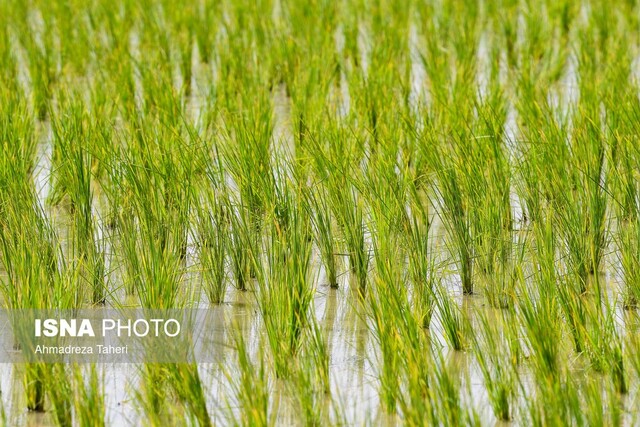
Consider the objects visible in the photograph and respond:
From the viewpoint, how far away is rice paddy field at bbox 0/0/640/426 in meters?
2.99

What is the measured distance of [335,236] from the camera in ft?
13.4

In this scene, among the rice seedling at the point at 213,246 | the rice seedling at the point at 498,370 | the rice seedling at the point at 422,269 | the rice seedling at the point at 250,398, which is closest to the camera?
the rice seedling at the point at 250,398

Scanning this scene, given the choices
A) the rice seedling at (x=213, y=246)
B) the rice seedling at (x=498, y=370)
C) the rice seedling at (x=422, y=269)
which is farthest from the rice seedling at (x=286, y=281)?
the rice seedling at (x=498, y=370)

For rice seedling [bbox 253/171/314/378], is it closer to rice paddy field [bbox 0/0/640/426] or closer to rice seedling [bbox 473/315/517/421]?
rice paddy field [bbox 0/0/640/426]

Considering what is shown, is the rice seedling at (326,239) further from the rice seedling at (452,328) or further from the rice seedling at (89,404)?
the rice seedling at (89,404)

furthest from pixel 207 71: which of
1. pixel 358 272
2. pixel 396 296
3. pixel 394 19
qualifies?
pixel 396 296

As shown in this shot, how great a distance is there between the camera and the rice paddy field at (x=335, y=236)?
2994mm

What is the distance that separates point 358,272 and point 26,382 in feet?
3.82

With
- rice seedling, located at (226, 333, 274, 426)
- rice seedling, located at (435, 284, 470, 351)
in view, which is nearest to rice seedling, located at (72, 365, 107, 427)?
rice seedling, located at (226, 333, 274, 426)

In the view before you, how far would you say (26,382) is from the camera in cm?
298

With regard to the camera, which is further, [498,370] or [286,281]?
[286,281]

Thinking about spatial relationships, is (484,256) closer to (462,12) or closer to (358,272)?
(358,272)

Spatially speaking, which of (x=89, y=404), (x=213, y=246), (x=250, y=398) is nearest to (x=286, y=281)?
(x=213, y=246)

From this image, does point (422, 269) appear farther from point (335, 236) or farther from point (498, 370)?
point (498, 370)
